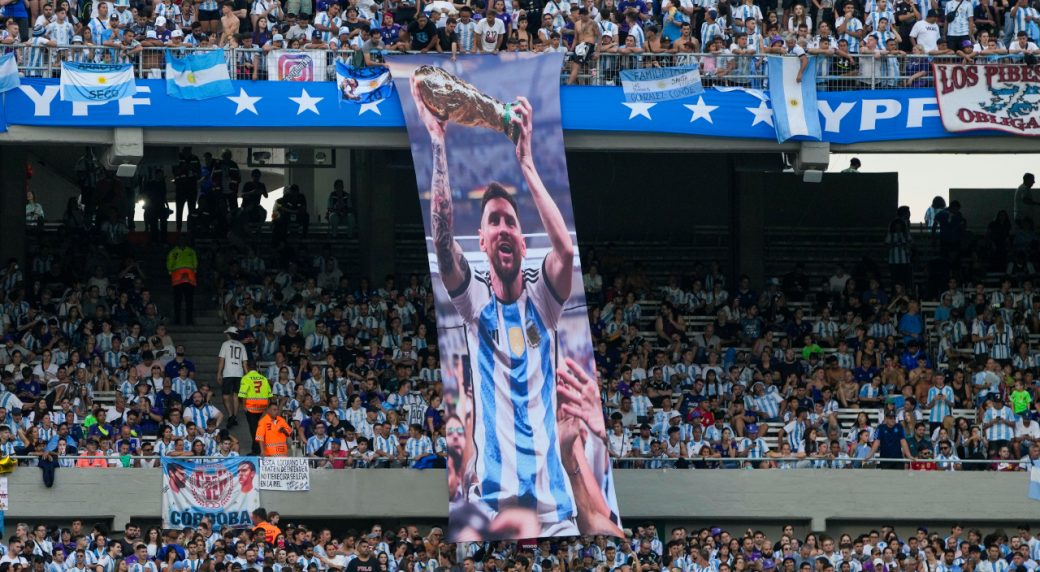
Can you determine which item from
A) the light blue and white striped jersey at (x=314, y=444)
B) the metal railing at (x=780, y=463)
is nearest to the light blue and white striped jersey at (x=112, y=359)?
the light blue and white striped jersey at (x=314, y=444)

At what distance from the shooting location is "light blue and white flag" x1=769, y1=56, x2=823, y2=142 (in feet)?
96.4

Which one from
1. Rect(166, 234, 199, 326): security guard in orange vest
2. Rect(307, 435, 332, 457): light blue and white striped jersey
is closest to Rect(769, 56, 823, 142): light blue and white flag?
Rect(307, 435, 332, 457): light blue and white striped jersey

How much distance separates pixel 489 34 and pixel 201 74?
3.75 metres

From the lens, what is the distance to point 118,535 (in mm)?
28125

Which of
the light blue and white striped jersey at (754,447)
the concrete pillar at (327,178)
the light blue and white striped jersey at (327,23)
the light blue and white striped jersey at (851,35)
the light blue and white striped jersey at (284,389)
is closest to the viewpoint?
the light blue and white striped jersey at (754,447)

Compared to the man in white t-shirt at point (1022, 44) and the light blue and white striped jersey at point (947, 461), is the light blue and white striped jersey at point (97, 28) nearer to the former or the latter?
the man in white t-shirt at point (1022, 44)

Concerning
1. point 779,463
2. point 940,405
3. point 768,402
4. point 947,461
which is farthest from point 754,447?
point 940,405

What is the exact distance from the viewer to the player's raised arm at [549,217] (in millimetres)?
27594

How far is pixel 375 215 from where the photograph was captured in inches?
1421

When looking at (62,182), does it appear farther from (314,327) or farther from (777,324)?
(777,324)

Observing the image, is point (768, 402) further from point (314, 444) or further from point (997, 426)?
point (314, 444)

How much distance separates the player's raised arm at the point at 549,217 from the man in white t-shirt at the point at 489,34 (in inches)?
49.0

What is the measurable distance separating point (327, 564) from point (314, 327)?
582 cm

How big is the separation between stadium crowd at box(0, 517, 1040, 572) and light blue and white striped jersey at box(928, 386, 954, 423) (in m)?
2.08
